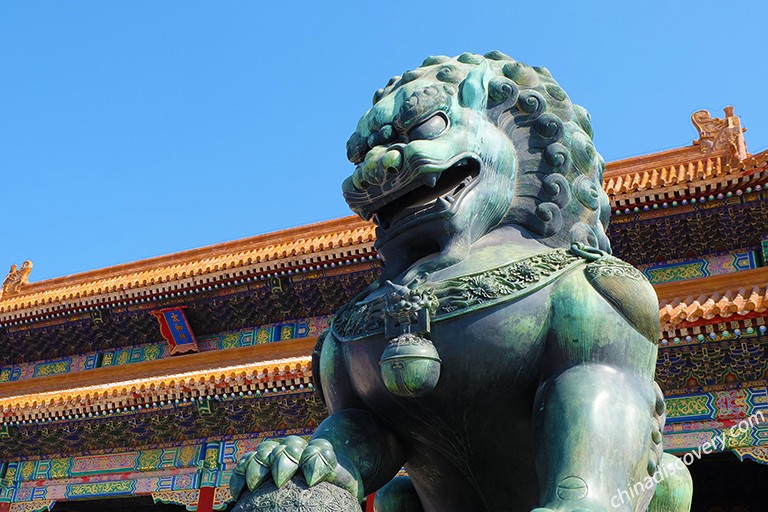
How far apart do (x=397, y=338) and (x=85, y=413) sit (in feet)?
28.6

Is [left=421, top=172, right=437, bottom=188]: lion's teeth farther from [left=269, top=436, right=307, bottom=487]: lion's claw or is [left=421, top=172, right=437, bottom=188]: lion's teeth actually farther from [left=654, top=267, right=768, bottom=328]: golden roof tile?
[left=654, top=267, right=768, bottom=328]: golden roof tile

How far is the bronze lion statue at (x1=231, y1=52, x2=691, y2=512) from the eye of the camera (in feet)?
5.03

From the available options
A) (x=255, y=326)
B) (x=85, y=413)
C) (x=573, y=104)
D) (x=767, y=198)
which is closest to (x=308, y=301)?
(x=255, y=326)

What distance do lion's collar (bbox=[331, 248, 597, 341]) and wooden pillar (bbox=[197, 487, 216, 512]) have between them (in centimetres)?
826

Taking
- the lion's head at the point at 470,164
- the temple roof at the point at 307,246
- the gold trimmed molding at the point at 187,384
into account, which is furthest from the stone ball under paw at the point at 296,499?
the temple roof at the point at 307,246

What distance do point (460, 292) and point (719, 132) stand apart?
10.2m

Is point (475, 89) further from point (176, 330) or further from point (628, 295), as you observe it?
point (176, 330)

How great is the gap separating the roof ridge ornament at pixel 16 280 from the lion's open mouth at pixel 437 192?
49.7 ft

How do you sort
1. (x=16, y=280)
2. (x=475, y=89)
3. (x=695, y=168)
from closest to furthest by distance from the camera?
(x=475, y=89) → (x=695, y=168) → (x=16, y=280)

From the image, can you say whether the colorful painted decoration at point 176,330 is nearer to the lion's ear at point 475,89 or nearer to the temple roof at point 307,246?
the temple roof at point 307,246

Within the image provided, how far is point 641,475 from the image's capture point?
1.57 meters

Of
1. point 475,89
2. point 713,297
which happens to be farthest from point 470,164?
point 713,297

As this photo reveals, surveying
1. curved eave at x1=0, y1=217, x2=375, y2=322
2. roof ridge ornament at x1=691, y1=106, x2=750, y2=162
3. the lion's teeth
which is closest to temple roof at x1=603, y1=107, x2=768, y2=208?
roof ridge ornament at x1=691, y1=106, x2=750, y2=162

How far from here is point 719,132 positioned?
10.7 m
